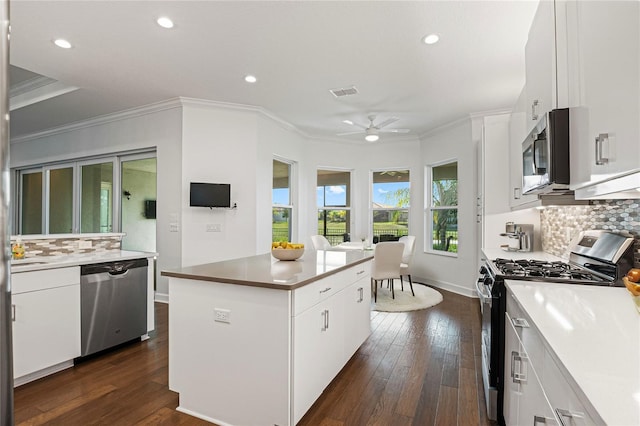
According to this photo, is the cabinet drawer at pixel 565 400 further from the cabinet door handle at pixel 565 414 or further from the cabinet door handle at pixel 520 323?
the cabinet door handle at pixel 520 323

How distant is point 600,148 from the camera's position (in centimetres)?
116

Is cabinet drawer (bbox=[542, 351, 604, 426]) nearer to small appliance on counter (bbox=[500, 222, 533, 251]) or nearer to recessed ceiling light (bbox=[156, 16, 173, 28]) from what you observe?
small appliance on counter (bbox=[500, 222, 533, 251])

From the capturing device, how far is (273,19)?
2.65 metres

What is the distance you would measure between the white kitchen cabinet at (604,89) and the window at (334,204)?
5.33m

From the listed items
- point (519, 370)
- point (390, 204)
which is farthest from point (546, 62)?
point (390, 204)

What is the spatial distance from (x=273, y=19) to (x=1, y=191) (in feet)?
9.11

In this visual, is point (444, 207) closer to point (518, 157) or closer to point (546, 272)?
point (518, 157)

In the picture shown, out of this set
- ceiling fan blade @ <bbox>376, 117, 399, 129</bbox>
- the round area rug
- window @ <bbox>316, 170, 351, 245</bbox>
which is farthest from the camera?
window @ <bbox>316, 170, 351, 245</bbox>

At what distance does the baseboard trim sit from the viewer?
16.4ft

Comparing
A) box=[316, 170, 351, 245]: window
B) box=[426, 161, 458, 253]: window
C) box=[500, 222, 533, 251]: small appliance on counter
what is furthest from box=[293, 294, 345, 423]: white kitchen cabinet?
box=[316, 170, 351, 245]: window

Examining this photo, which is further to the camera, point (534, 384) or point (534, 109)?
point (534, 109)

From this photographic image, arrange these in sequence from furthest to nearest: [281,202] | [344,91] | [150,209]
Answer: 1. [281,202]
2. [150,209]
3. [344,91]

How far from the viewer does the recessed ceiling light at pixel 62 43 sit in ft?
9.78

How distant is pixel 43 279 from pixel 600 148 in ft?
11.3
